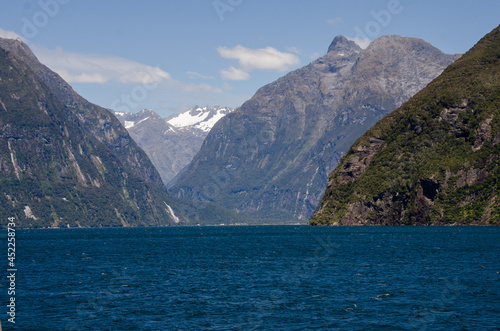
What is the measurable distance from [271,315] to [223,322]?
5.99 meters

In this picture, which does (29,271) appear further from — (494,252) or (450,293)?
(494,252)

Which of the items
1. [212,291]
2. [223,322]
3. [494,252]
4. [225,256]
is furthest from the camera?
[225,256]

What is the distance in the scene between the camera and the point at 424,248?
132875 millimetres

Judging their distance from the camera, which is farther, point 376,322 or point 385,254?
point 385,254

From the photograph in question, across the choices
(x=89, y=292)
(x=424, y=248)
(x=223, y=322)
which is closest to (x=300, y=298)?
(x=223, y=322)

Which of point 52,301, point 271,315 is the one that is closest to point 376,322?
point 271,315

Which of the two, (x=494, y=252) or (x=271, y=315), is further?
(x=494, y=252)

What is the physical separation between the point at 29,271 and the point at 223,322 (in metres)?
58.5

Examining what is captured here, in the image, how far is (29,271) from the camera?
101 meters

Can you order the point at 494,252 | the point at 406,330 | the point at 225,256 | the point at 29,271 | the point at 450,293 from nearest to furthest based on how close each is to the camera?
1. the point at 406,330
2. the point at 450,293
3. the point at 29,271
4. the point at 494,252
5. the point at 225,256

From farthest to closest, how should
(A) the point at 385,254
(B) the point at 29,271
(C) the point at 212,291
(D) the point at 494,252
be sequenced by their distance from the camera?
(A) the point at 385,254 → (D) the point at 494,252 → (B) the point at 29,271 → (C) the point at 212,291

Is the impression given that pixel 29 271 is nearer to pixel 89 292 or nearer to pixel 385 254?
pixel 89 292

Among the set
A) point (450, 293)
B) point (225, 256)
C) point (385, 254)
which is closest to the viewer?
point (450, 293)

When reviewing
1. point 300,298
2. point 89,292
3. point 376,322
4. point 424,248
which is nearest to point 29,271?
point 89,292
